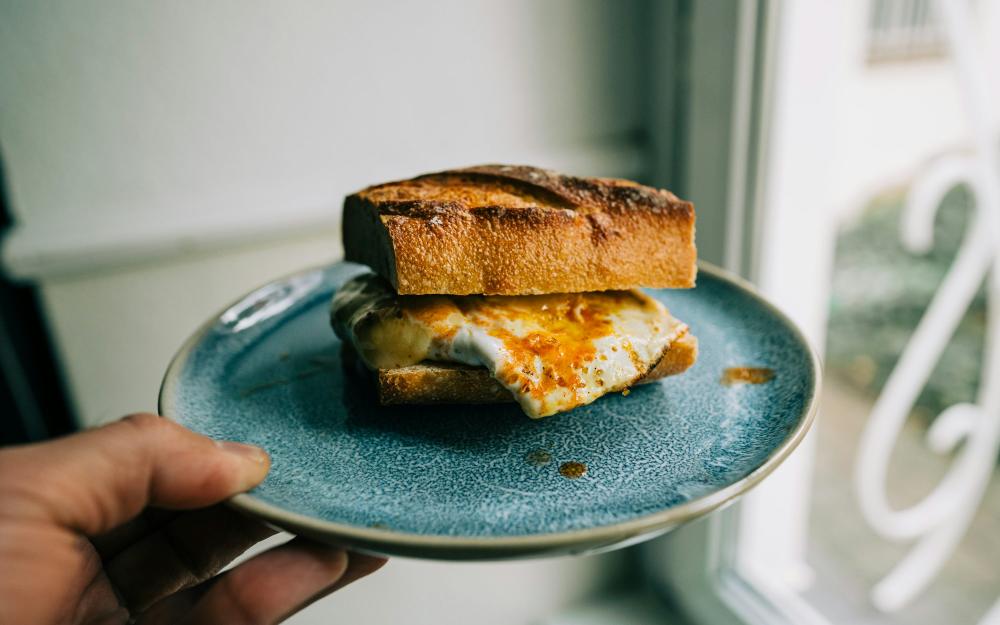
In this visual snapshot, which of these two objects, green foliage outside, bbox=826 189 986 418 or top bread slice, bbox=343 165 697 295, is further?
green foliage outside, bbox=826 189 986 418

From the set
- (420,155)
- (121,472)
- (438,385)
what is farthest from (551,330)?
(420,155)

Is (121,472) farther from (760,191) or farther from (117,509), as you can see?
(760,191)

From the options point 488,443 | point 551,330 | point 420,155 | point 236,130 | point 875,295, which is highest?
point 236,130

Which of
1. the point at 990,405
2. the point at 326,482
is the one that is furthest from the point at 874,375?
the point at 326,482

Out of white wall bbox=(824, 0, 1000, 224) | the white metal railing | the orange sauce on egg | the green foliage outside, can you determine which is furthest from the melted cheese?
the green foliage outside

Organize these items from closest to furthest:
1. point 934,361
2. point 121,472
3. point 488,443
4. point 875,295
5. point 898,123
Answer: point 121,472, point 488,443, point 934,361, point 898,123, point 875,295

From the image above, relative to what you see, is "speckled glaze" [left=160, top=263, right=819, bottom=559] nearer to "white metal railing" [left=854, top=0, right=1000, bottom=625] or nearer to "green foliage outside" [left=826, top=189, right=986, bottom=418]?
"white metal railing" [left=854, top=0, right=1000, bottom=625]

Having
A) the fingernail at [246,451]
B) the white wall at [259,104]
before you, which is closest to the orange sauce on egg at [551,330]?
the fingernail at [246,451]

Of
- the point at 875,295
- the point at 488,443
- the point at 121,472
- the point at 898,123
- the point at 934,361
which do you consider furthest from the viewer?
the point at 875,295
